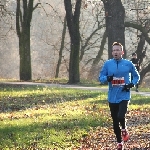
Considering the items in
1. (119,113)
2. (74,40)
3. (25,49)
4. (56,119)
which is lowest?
(56,119)

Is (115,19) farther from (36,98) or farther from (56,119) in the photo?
(56,119)

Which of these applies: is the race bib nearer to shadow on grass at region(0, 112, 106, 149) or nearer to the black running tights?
the black running tights

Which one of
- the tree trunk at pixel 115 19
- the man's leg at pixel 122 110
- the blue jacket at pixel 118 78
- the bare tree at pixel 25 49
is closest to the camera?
the man's leg at pixel 122 110

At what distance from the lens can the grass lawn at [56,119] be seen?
10242 mm

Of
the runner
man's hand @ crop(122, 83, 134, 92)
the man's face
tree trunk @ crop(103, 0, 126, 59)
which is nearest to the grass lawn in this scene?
the runner

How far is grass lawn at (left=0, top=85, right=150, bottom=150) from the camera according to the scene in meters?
10.2

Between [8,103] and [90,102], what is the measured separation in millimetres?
3234

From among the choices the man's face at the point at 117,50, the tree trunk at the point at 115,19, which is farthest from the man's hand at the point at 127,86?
the tree trunk at the point at 115,19

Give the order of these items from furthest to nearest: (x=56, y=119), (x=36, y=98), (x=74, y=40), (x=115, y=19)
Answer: (x=74, y=40) → (x=115, y=19) → (x=36, y=98) → (x=56, y=119)

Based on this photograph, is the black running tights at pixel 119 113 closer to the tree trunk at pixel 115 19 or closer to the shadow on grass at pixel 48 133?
the shadow on grass at pixel 48 133

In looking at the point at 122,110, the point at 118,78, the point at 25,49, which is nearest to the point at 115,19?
the point at 25,49

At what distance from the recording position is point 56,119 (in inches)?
533

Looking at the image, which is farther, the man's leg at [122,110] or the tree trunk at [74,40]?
the tree trunk at [74,40]

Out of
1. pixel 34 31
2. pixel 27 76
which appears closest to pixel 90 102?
pixel 27 76
